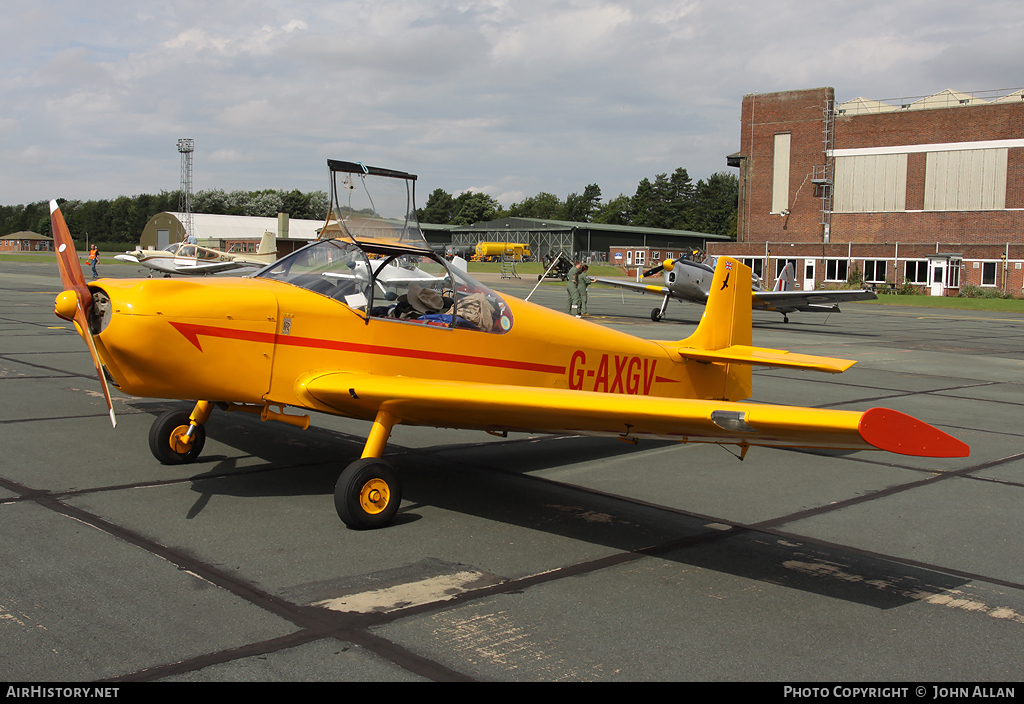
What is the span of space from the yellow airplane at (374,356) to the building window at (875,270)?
175ft

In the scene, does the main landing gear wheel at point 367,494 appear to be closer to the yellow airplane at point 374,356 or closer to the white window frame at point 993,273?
the yellow airplane at point 374,356

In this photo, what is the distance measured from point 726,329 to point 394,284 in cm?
363

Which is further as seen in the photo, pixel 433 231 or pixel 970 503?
pixel 433 231

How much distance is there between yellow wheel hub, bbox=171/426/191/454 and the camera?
666 cm

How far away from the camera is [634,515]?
577 centimetres

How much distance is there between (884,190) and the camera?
186 feet

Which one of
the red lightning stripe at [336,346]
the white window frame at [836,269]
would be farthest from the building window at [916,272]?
the red lightning stripe at [336,346]

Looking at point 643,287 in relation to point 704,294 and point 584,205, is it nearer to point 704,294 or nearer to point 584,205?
point 704,294

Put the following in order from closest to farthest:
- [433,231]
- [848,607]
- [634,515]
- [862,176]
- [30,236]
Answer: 1. [848,607]
2. [634,515]
3. [862,176]
4. [433,231]
5. [30,236]

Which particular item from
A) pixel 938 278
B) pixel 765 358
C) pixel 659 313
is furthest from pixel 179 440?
pixel 938 278

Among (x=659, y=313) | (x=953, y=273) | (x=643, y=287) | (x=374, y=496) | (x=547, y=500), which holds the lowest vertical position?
(x=547, y=500)
